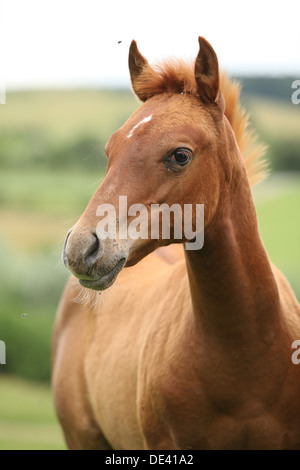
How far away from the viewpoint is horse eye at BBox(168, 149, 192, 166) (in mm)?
2990

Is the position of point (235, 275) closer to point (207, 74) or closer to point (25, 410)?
point (207, 74)

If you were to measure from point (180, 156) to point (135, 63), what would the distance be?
0.70 m

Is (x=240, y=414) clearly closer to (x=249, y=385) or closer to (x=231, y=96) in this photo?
(x=249, y=385)

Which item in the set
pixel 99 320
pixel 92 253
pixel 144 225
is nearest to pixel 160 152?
pixel 144 225

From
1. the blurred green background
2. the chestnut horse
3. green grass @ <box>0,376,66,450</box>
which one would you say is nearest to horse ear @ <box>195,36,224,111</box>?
the chestnut horse

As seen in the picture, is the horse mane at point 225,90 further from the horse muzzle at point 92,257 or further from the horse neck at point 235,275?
the horse muzzle at point 92,257

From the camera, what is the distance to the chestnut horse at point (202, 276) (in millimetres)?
2957

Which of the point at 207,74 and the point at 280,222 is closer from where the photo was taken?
the point at 207,74

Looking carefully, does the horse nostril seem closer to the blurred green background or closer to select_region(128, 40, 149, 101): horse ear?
select_region(128, 40, 149, 101): horse ear

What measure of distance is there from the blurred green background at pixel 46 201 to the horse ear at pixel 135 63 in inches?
146

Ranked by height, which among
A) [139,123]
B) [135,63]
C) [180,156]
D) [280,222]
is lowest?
[180,156]

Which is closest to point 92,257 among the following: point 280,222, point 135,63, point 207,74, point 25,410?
point 207,74

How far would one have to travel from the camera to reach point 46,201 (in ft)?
71.9

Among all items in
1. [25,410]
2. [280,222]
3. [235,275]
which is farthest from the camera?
[280,222]
